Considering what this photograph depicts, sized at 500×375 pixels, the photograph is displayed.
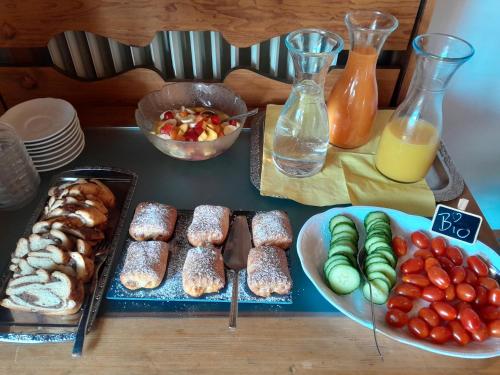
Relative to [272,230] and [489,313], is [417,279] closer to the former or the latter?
[489,313]

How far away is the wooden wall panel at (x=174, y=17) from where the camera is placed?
0.89 m

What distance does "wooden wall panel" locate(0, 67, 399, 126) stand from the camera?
1006 mm

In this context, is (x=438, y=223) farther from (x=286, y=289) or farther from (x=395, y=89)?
(x=395, y=89)

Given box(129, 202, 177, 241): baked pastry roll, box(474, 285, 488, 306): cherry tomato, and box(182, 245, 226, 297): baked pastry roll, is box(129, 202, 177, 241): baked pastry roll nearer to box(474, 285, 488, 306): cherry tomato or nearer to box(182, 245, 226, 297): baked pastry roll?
box(182, 245, 226, 297): baked pastry roll

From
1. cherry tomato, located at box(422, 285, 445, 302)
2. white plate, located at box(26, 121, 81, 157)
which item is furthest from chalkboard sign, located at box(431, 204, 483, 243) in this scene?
white plate, located at box(26, 121, 81, 157)

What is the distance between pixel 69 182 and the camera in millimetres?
844

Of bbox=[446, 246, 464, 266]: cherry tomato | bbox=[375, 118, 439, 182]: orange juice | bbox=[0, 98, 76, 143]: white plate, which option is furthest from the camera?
bbox=[0, 98, 76, 143]: white plate

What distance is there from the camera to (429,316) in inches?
25.2

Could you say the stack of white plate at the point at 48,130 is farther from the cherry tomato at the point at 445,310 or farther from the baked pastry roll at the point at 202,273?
the cherry tomato at the point at 445,310

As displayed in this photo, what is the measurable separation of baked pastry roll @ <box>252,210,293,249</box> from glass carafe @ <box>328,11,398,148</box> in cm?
28

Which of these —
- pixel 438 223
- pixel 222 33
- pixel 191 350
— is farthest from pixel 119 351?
pixel 222 33

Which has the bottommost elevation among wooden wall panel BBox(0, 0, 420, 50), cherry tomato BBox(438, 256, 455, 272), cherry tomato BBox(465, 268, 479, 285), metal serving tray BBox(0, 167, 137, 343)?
metal serving tray BBox(0, 167, 137, 343)

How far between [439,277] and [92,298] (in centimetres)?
57

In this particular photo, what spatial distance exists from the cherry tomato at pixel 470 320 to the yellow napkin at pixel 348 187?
23 cm
